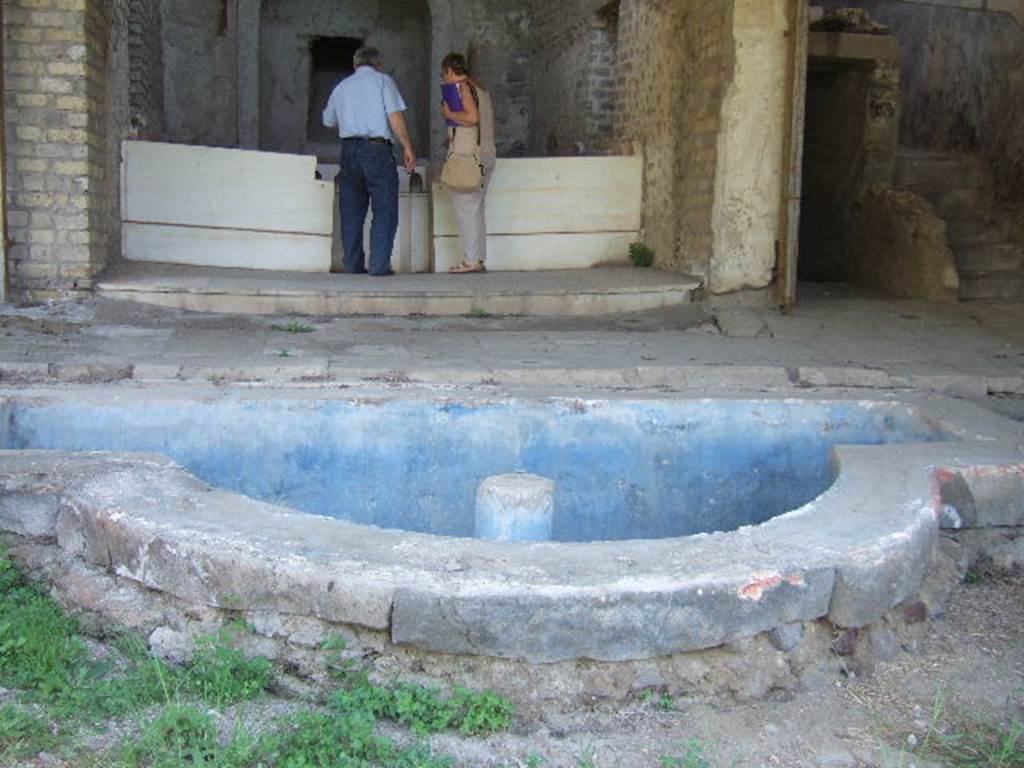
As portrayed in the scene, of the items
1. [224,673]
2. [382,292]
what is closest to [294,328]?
[382,292]

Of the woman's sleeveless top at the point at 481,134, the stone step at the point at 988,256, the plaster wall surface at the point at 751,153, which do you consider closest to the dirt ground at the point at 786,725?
the plaster wall surface at the point at 751,153

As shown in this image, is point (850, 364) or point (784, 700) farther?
point (850, 364)

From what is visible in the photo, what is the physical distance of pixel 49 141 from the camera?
23.3 ft

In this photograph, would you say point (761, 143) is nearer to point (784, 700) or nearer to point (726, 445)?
point (726, 445)

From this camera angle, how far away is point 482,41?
14508 mm

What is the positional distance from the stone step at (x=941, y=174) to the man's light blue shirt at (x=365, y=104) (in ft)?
15.0

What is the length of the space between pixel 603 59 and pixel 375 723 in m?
9.98

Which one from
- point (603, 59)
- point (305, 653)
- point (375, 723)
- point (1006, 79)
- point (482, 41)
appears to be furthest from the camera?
point (482, 41)

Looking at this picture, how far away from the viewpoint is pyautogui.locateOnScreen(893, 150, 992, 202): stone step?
9.87 meters

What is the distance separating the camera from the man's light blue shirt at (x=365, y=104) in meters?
8.56

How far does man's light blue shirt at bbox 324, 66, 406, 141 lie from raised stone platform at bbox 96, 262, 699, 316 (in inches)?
44.2

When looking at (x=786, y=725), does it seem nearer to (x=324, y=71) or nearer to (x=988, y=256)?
(x=988, y=256)

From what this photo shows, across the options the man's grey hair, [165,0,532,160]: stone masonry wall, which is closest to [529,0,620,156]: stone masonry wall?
[165,0,532,160]: stone masonry wall

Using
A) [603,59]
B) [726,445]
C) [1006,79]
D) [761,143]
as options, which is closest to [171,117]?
[603,59]
